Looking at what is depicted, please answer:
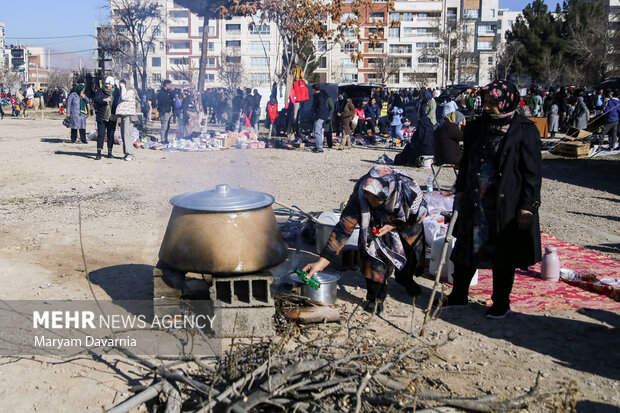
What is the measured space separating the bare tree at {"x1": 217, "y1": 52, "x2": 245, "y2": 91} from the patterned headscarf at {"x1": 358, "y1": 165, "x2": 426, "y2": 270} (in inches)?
2343

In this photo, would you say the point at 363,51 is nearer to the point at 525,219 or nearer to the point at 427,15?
the point at 427,15

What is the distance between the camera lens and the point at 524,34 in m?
49.4

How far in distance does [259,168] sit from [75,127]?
22.9 feet

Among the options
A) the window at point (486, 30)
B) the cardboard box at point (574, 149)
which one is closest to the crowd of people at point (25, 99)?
the cardboard box at point (574, 149)

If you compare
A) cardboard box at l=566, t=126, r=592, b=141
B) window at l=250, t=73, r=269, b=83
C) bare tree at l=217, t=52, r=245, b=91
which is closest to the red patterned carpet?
cardboard box at l=566, t=126, r=592, b=141

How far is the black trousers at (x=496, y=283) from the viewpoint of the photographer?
4.11 m

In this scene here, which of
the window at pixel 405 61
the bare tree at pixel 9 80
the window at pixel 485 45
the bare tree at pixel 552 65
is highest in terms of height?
the window at pixel 485 45

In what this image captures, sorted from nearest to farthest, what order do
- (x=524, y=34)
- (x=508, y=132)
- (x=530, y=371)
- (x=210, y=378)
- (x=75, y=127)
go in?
(x=210, y=378)
(x=530, y=371)
(x=508, y=132)
(x=75, y=127)
(x=524, y=34)

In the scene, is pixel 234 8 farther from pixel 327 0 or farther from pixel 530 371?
pixel 530 371

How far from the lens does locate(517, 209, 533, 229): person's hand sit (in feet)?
12.6

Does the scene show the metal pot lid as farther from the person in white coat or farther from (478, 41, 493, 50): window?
(478, 41, 493, 50): window

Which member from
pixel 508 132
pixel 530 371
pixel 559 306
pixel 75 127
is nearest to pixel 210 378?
pixel 530 371

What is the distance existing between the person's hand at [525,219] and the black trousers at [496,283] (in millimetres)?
372

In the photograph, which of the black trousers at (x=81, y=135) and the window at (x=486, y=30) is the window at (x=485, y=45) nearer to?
the window at (x=486, y=30)
